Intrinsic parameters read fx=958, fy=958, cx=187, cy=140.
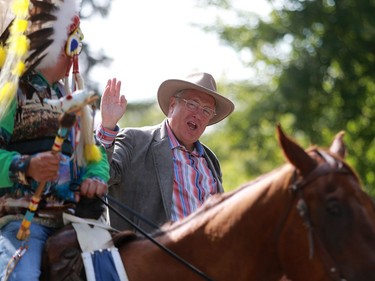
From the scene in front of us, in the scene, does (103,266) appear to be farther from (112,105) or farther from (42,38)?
(112,105)

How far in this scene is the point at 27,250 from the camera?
5.32 metres

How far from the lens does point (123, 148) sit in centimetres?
714

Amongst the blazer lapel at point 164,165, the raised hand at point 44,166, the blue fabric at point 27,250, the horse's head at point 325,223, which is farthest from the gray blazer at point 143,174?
the horse's head at point 325,223

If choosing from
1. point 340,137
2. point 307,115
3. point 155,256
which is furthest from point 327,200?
point 307,115

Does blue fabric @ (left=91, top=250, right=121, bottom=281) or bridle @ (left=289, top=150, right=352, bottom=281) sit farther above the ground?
bridle @ (left=289, top=150, right=352, bottom=281)

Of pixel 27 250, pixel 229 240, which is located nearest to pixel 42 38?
pixel 27 250

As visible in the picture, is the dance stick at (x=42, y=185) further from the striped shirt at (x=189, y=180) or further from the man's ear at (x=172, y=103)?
the man's ear at (x=172, y=103)

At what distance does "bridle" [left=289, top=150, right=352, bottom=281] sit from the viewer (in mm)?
4691

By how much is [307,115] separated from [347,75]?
A: 1.41m

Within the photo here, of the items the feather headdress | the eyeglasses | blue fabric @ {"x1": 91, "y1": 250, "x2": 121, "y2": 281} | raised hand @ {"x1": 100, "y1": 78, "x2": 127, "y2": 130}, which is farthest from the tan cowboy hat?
blue fabric @ {"x1": 91, "y1": 250, "x2": 121, "y2": 281}

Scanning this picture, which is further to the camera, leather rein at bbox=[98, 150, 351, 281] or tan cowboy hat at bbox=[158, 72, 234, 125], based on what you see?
tan cowboy hat at bbox=[158, 72, 234, 125]

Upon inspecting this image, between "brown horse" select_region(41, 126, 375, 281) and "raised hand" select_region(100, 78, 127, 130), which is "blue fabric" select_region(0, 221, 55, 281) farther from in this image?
"raised hand" select_region(100, 78, 127, 130)

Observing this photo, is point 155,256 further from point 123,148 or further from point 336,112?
point 336,112

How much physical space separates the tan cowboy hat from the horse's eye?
8.89 feet
